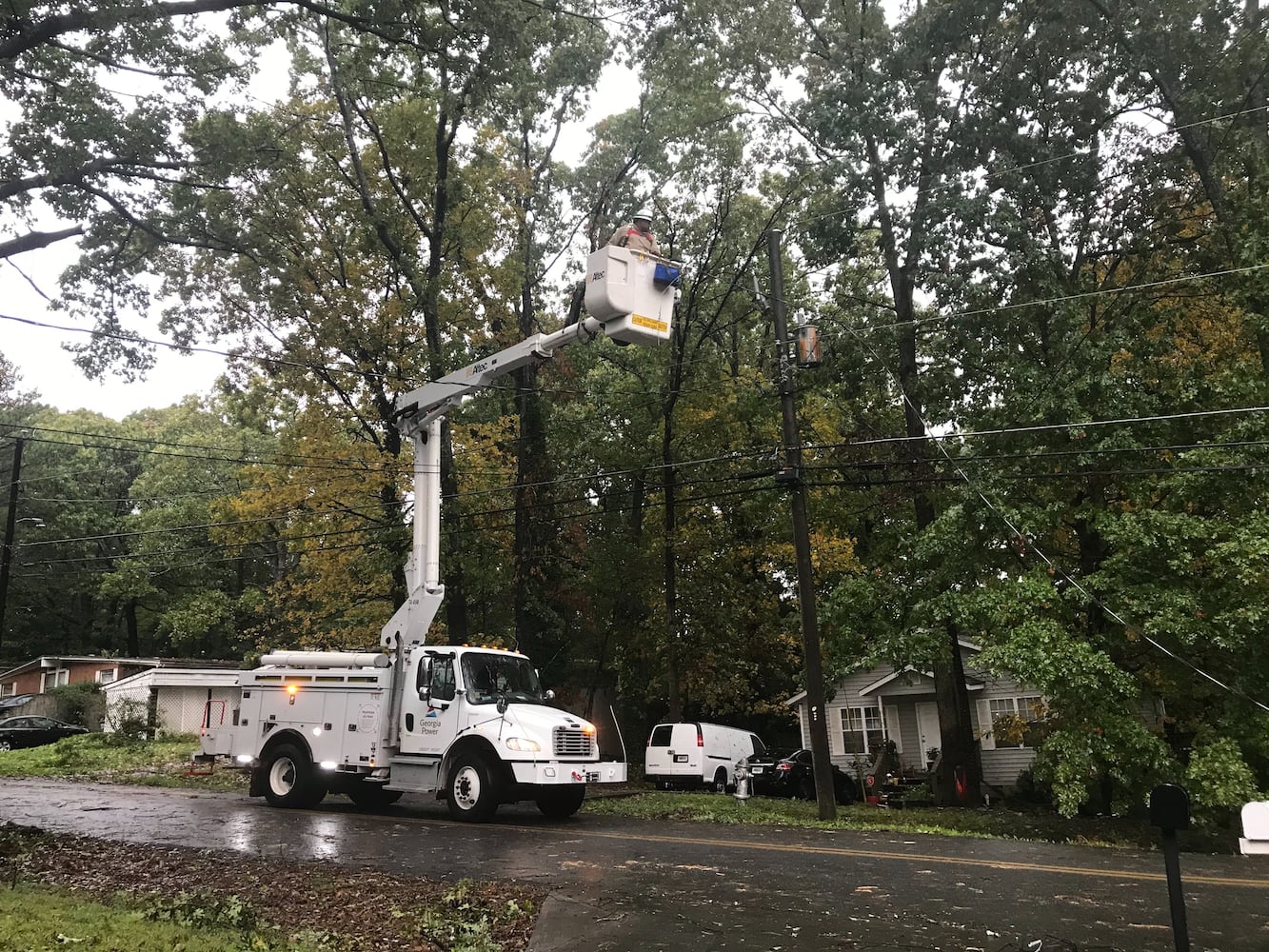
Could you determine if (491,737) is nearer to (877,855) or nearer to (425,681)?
(425,681)

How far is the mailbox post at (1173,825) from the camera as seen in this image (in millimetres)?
4711

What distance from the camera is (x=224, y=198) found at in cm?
1647

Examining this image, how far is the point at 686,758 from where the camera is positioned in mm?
24375

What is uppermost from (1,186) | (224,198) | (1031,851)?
(224,198)

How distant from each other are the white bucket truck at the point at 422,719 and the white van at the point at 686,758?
982 cm

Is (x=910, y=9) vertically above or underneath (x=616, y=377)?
above

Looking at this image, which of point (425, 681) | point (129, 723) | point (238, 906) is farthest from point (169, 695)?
point (238, 906)

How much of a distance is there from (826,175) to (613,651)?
1427 cm

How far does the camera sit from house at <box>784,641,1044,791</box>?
91.9 ft

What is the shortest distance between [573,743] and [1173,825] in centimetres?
963

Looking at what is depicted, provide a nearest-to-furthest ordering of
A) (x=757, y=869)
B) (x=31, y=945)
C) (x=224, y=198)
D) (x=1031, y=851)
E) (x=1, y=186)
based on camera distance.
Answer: (x=31, y=945)
(x=757, y=869)
(x=1031, y=851)
(x=1, y=186)
(x=224, y=198)

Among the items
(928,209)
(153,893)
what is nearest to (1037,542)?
(928,209)

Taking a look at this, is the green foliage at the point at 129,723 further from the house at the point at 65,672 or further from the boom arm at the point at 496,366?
the boom arm at the point at 496,366

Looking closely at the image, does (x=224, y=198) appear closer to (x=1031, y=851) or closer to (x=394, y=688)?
(x=394, y=688)
